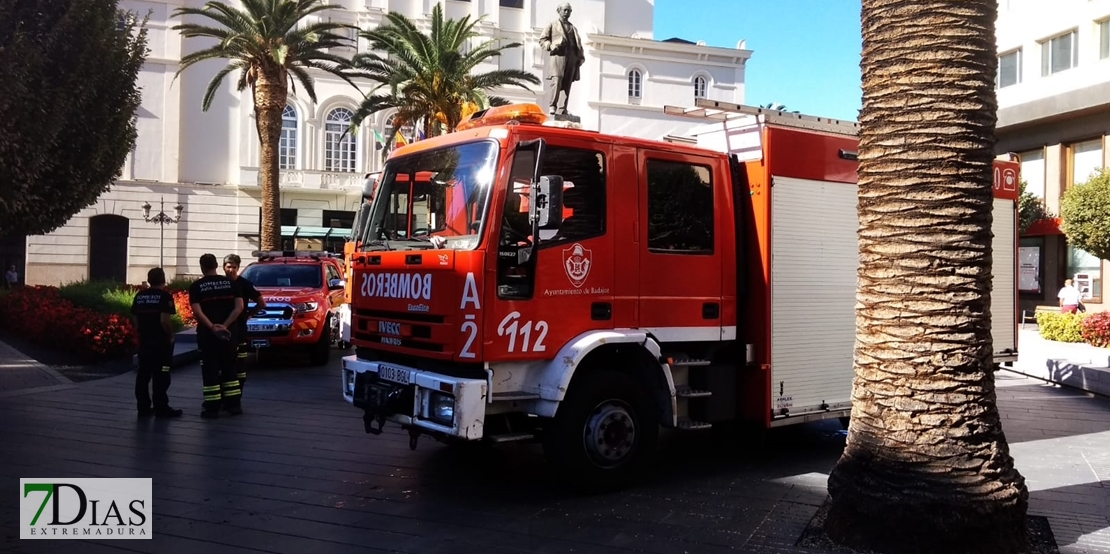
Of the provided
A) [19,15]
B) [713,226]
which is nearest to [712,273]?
[713,226]

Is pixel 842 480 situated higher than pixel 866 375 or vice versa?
pixel 866 375

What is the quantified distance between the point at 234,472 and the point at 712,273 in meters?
4.36

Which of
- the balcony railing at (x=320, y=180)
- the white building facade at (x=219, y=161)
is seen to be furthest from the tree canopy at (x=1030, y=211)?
the balcony railing at (x=320, y=180)

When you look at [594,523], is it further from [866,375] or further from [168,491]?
[168,491]

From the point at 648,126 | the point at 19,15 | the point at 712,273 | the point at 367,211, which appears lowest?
the point at 712,273

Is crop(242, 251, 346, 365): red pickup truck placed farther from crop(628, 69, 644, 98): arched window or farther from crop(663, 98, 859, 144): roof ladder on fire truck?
crop(628, 69, 644, 98): arched window

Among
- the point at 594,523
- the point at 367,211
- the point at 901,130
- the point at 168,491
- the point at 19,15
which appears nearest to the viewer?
the point at 901,130

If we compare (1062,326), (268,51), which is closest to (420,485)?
(1062,326)

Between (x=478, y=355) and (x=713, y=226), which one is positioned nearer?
(x=478, y=355)

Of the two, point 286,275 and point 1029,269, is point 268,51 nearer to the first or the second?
point 286,275

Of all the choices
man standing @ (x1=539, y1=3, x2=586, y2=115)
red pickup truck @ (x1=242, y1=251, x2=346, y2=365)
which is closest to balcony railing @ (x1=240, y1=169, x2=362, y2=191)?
red pickup truck @ (x1=242, y1=251, x2=346, y2=365)

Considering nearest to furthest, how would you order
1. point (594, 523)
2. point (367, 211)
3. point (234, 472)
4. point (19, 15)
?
point (594, 523)
point (234, 472)
point (367, 211)
point (19, 15)

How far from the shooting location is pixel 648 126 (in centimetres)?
4544

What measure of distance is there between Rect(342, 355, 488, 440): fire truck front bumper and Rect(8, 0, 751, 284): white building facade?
33.6 metres
